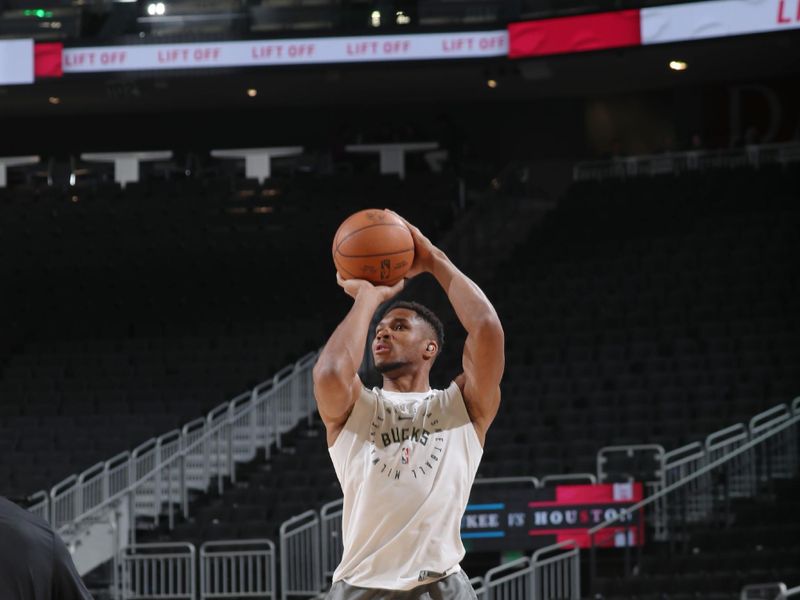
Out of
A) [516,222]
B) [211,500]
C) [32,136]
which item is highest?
[32,136]

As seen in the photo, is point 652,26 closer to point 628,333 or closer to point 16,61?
point 628,333

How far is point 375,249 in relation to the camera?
19.2 ft

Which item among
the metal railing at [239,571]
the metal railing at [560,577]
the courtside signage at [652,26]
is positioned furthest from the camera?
the courtside signage at [652,26]

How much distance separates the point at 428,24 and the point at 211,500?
327 inches

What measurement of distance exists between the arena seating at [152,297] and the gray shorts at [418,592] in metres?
14.4

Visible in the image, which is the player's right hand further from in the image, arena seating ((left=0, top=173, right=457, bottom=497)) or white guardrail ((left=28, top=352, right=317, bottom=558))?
arena seating ((left=0, top=173, right=457, bottom=497))

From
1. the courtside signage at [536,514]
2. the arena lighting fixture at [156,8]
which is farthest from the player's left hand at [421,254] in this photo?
the arena lighting fixture at [156,8]

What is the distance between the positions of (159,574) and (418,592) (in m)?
12.4

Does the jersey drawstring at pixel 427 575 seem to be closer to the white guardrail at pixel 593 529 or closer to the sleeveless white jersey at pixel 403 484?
the sleeveless white jersey at pixel 403 484

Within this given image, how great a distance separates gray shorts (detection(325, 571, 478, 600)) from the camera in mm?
5672

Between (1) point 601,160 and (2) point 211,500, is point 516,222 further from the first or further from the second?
(2) point 211,500

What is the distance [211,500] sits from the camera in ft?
65.9

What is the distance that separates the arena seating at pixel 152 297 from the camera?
2181 cm

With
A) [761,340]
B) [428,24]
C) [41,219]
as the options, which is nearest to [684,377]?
[761,340]
